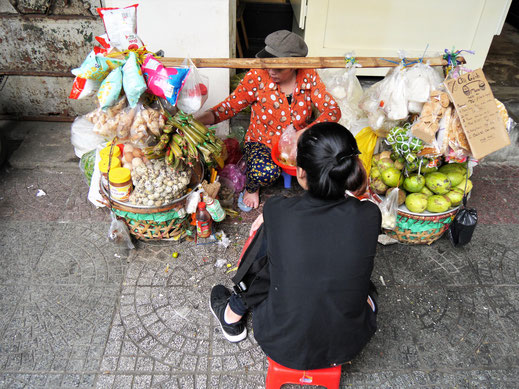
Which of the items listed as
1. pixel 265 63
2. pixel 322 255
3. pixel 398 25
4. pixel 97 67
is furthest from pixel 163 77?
pixel 398 25

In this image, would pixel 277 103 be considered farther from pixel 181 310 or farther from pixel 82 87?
pixel 181 310

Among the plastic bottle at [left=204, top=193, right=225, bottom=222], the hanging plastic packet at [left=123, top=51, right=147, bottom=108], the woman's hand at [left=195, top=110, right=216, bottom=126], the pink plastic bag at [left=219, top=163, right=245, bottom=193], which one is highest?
the hanging plastic packet at [left=123, top=51, right=147, bottom=108]

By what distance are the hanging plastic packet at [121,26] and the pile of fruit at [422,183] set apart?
201 cm

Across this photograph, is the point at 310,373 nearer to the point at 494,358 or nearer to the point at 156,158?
the point at 494,358

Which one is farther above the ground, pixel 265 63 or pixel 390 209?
pixel 265 63

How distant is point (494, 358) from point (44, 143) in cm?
442

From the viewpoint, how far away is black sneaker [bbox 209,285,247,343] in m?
2.57

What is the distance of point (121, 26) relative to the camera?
263 cm

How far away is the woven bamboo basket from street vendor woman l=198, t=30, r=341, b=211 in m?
0.52

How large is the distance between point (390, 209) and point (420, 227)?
0.31 metres

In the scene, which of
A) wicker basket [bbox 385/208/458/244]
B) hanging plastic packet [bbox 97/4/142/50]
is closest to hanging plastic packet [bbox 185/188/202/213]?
hanging plastic packet [bbox 97/4/142/50]

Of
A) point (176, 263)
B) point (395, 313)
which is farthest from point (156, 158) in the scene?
point (395, 313)

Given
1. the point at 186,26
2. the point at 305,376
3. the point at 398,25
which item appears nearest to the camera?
the point at 305,376

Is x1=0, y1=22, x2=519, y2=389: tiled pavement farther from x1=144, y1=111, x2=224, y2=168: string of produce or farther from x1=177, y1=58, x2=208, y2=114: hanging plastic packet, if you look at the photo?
x1=177, y1=58, x2=208, y2=114: hanging plastic packet
